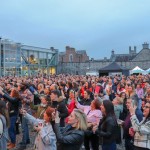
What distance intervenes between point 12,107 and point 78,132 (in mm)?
3940

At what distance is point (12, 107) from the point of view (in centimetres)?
855

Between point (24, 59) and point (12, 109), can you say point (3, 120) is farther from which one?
point (24, 59)

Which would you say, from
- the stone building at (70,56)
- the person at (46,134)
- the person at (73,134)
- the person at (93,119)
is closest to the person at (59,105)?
the person at (93,119)

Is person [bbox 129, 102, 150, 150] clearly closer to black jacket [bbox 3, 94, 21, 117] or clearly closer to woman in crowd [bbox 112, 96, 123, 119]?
woman in crowd [bbox 112, 96, 123, 119]

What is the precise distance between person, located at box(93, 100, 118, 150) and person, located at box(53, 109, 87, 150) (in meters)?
0.96

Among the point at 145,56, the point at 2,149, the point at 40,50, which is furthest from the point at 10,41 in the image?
the point at 2,149

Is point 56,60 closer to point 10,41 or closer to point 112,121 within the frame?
point 10,41

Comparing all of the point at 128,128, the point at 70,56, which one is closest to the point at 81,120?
the point at 128,128

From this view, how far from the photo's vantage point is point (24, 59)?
50.5 meters

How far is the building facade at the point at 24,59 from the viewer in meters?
45.4

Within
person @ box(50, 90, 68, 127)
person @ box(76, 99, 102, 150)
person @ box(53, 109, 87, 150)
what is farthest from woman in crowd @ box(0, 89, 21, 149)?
person @ box(53, 109, 87, 150)

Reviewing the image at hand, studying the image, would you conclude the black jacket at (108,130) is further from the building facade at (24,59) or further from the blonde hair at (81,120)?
the building facade at (24,59)

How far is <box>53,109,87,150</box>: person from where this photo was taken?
194 inches

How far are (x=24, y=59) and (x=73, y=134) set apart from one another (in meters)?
46.4
